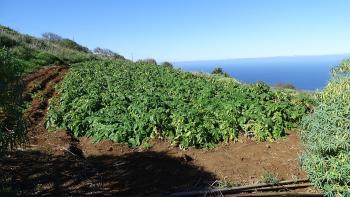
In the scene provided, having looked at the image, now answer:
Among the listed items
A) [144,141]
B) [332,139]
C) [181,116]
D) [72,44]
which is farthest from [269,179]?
[72,44]

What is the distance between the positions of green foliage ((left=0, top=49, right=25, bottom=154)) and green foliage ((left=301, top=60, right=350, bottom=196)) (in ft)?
14.7

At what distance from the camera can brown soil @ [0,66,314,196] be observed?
9.11 m

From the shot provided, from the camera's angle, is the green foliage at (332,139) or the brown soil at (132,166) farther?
the brown soil at (132,166)

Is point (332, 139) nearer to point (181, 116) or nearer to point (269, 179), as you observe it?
point (269, 179)

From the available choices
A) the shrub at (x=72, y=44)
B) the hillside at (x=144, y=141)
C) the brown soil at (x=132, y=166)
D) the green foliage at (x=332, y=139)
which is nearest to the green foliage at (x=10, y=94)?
the hillside at (x=144, y=141)

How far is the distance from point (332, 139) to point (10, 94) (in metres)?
4.90

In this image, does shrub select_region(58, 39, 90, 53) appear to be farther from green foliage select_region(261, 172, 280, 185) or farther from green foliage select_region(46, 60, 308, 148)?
green foliage select_region(261, 172, 280, 185)

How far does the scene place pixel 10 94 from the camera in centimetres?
765

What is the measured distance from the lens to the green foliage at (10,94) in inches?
296

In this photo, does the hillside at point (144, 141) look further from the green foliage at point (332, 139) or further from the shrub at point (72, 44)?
the shrub at point (72, 44)

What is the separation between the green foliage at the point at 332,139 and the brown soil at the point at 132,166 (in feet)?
5.99

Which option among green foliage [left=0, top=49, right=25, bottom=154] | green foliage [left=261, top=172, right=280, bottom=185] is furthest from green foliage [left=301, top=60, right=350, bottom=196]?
green foliage [left=0, top=49, right=25, bottom=154]

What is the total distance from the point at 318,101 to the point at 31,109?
11562mm

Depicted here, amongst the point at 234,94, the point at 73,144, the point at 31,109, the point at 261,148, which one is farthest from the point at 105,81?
the point at 261,148
